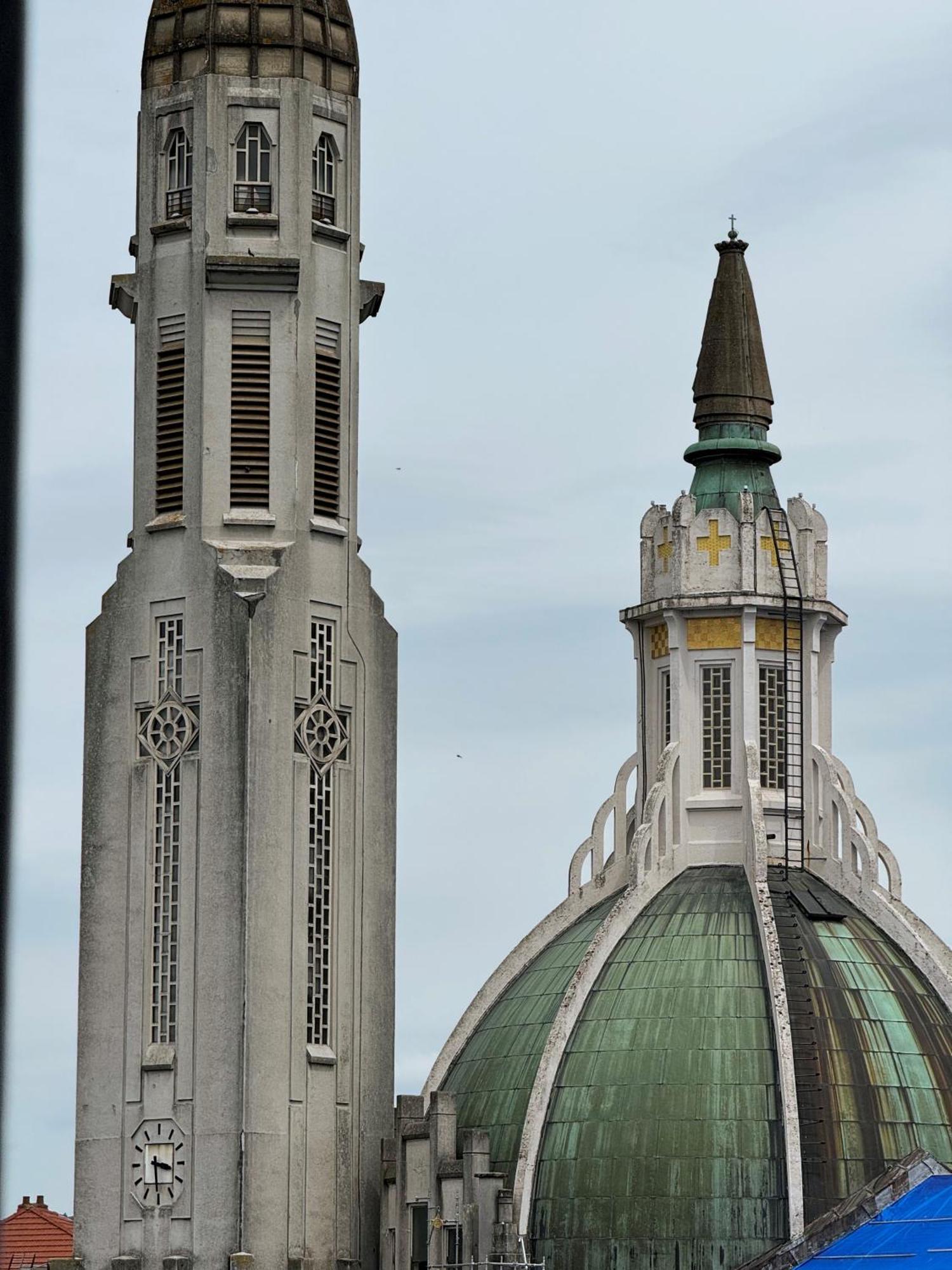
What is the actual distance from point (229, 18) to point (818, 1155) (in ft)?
101

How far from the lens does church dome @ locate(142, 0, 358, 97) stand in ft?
211

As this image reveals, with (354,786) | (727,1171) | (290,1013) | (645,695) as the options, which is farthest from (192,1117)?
(645,695)

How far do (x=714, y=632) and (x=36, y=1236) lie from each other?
30627 mm

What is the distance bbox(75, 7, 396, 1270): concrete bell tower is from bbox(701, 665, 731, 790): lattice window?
12.2 metres

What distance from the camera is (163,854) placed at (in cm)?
6106

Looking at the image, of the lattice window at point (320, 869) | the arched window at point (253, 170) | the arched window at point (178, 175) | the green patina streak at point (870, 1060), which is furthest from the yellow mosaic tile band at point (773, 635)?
the arched window at point (178, 175)

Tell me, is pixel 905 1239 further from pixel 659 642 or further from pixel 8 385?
pixel 8 385

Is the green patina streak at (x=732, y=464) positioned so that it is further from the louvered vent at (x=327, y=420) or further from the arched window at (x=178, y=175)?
the arched window at (x=178, y=175)

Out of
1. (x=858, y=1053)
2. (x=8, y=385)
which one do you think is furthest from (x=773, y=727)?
(x=8, y=385)

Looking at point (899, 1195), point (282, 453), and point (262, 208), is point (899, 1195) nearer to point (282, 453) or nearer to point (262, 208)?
point (282, 453)

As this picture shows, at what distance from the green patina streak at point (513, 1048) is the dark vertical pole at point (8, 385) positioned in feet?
201

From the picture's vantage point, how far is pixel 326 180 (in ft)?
213

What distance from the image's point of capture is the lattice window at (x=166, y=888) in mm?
60375

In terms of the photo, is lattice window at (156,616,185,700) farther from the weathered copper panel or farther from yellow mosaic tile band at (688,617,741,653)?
yellow mosaic tile band at (688,617,741,653)
